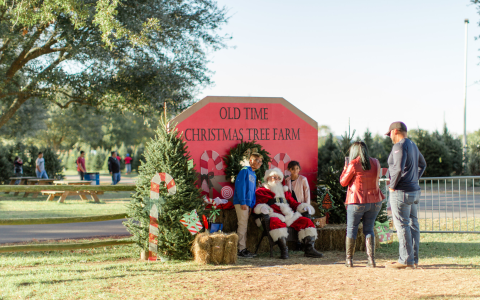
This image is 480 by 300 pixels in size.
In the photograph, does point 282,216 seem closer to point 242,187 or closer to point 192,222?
point 242,187

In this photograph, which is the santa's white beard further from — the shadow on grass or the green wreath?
the shadow on grass

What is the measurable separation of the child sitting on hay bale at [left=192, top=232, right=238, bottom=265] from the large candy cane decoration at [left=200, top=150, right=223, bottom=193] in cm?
153

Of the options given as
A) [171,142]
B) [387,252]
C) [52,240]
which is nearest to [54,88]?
[52,240]

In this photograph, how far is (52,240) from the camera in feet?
28.9

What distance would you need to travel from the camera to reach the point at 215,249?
250 inches

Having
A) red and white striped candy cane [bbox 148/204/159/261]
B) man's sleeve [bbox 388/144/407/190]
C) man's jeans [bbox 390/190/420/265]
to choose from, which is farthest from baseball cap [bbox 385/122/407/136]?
red and white striped candy cane [bbox 148/204/159/261]

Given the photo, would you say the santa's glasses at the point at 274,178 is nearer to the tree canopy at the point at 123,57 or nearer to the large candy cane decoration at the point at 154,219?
the large candy cane decoration at the point at 154,219

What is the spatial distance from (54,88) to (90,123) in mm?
34381

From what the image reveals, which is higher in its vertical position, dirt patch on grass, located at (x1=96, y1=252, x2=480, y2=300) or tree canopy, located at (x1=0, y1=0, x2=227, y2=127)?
tree canopy, located at (x1=0, y1=0, x2=227, y2=127)

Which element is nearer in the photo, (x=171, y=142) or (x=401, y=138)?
(x=401, y=138)

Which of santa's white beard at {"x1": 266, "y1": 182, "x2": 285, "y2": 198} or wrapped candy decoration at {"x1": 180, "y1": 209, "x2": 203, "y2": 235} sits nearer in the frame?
wrapped candy decoration at {"x1": 180, "y1": 209, "x2": 203, "y2": 235}

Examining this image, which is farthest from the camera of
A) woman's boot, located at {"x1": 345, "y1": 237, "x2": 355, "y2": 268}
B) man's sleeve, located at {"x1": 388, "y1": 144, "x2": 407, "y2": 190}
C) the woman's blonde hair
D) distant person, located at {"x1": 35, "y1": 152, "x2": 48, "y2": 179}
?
distant person, located at {"x1": 35, "y1": 152, "x2": 48, "y2": 179}

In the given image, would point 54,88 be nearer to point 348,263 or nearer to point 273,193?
point 273,193

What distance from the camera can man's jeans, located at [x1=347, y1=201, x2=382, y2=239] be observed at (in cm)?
608
